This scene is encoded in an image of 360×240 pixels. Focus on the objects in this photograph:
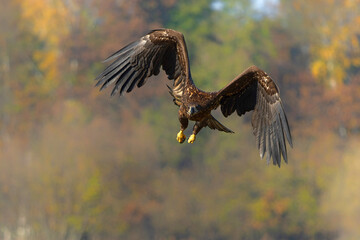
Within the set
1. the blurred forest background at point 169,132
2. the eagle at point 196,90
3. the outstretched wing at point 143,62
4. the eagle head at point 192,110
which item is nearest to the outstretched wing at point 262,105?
the eagle at point 196,90

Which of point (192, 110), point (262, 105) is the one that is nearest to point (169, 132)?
point (262, 105)

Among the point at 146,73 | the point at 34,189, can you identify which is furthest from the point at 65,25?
the point at 146,73

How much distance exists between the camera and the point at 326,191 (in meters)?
39.6

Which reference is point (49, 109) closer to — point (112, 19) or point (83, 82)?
point (83, 82)

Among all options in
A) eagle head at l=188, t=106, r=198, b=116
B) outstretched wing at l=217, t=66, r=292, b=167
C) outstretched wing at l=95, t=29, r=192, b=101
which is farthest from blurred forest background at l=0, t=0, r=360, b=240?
eagle head at l=188, t=106, r=198, b=116

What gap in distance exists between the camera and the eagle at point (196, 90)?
49.6 ft

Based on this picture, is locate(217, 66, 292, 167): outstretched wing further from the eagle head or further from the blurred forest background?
the blurred forest background

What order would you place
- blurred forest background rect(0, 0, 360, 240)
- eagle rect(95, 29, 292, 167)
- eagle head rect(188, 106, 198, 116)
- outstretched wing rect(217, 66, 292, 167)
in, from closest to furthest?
1. eagle head rect(188, 106, 198, 116)
2. eagle rect(95, 29, 292, 167)
3. outstretched wing rect(217, 66, 292, 167)
4. blurred forest background rect(0, 0, 360, 240)

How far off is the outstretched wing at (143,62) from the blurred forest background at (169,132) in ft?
63.0

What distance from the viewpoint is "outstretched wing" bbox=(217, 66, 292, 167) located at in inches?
604

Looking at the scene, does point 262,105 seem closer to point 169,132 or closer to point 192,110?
point 192,110

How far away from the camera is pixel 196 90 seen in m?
15.0

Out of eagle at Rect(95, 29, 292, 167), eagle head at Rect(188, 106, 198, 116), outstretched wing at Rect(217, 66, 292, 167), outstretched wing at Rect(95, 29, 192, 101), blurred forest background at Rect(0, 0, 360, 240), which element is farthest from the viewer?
blurred forest background at Rect(0, 0, 360, 240)

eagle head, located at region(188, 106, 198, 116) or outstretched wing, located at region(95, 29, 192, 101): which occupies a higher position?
outstretched wing, located at region(95, 29, 192, 101)
